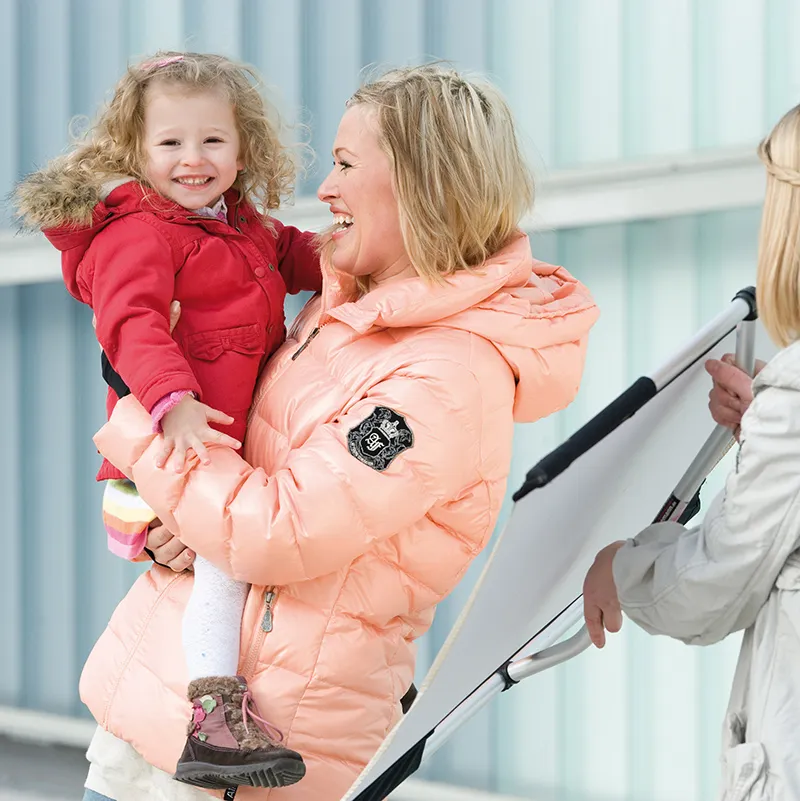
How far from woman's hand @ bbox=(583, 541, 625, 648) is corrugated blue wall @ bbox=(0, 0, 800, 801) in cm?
130

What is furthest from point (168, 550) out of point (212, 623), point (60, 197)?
point (60, 197)

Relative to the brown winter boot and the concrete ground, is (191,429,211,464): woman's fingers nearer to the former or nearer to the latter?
the brown winter boot

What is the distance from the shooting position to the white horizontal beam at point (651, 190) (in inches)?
100

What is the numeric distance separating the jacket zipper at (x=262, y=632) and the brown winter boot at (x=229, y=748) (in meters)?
0.04

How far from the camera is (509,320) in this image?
4.90ft

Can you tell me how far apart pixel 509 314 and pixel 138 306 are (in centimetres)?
47

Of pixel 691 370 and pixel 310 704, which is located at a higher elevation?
pixel 691 370

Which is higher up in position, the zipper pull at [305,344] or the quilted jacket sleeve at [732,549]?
the zipper pull at [305,344]

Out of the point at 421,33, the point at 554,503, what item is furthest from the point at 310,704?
the point at 421,33

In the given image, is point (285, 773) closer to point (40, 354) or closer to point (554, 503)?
point (554, 503)

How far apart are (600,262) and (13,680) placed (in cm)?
219

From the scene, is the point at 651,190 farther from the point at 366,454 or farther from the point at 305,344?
the point at 366,454

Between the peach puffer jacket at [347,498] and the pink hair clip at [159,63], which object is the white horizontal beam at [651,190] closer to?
the pink hair clip at [159,63]

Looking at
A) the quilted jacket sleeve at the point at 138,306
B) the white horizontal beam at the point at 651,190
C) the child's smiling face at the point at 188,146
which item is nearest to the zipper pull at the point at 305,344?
the quilted jacket sleeve at the point at 138,306
